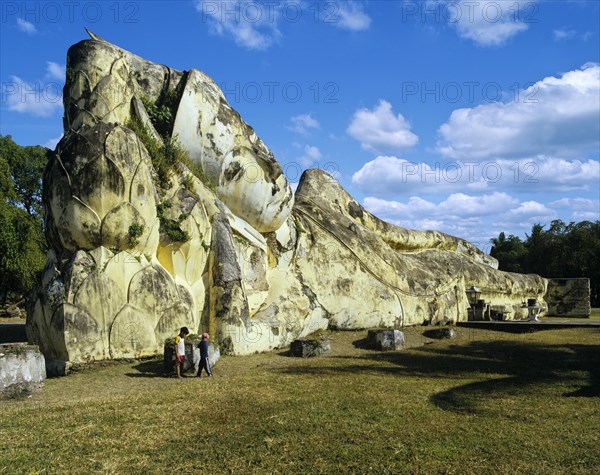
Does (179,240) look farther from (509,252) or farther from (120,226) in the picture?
(509,252)

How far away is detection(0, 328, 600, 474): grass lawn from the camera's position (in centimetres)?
465

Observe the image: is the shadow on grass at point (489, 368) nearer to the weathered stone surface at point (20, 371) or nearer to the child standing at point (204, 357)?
the child standing at point (204, 357)

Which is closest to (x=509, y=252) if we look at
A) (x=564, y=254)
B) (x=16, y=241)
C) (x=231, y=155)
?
(x=564, y=254)

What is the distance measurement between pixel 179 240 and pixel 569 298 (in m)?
19.4

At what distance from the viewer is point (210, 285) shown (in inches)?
420

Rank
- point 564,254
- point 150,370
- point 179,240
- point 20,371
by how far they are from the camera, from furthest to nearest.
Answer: point 564,254, point 179,240, point 150,370, point 20,371

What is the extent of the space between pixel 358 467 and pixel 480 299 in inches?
635

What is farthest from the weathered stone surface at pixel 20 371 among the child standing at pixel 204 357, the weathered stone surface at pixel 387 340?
the weathered stone surface at pixel 387 340

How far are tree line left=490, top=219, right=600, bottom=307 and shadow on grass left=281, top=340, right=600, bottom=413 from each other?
2851 centimetres

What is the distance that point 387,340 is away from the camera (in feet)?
39.5

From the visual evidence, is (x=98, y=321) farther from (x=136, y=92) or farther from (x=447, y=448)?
(x=447, y=448)

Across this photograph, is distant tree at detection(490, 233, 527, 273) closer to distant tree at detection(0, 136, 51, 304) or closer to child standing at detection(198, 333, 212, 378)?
distant tree at detection(0, 136, 51, 304)

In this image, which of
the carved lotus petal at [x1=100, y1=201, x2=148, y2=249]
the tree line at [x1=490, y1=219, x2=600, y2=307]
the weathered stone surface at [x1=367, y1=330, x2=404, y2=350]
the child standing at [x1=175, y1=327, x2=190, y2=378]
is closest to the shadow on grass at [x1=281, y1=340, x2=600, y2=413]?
the weathered stone surface at [x1=367, y1=330, x2=404, y2=350]

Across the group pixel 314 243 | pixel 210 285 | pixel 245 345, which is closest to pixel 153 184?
pixel 210 285
